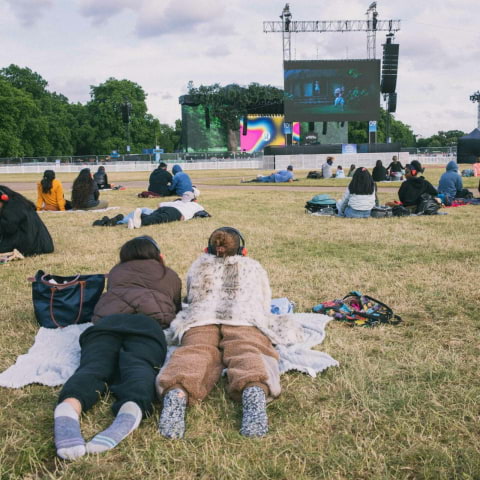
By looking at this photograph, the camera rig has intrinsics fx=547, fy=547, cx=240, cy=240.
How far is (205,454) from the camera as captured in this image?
8.53 feet

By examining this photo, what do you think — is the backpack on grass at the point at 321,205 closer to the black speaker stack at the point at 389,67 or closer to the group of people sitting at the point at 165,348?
the group of people sitting at the point at 165,348

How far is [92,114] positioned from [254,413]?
239 feet

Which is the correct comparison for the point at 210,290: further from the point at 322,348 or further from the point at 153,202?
the point at 153,202

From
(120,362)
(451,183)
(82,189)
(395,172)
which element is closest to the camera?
(120,362)

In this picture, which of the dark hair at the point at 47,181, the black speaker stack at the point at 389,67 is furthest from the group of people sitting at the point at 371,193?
the black speaker stack at the point at 389,67

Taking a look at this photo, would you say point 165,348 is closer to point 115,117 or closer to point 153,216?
point 153,216

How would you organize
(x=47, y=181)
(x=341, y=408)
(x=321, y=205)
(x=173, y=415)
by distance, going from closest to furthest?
(x=173, y=415) → (x=341, y=408) → (x=321, y=205) → (x=47, y=181)

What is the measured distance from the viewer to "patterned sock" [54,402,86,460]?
2.58 meters

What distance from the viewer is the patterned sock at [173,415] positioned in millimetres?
2793

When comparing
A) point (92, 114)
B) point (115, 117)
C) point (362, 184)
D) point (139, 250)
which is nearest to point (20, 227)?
point (139, 250)

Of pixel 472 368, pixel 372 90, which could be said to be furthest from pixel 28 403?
pixel 372 90

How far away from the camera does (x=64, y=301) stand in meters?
4.60

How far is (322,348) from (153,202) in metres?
12.2

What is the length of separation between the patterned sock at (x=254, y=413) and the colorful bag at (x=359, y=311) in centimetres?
186
